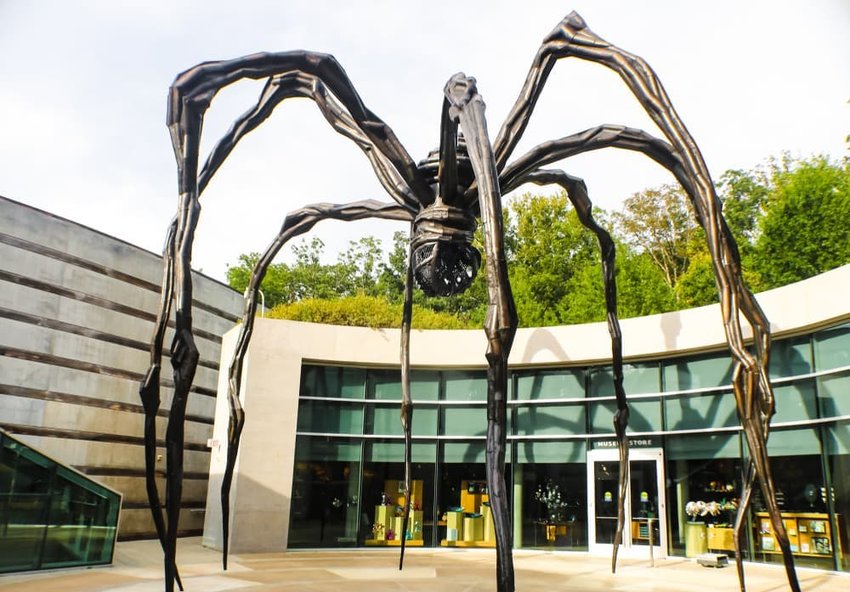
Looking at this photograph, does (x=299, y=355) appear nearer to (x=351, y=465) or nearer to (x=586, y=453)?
(x=351, y=465)

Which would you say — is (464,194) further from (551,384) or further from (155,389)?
(551,384)

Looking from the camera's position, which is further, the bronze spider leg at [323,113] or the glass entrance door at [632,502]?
the glass entrance door at [632,502]

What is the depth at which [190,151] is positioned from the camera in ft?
12.8

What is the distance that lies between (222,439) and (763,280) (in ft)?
66.2

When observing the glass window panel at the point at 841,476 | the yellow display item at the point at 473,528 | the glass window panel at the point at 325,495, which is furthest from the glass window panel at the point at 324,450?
the glass window panel at the point at 841,476

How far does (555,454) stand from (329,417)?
4299mm

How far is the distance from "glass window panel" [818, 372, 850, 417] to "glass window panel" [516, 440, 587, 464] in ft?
13.2

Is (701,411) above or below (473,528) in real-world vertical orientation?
above

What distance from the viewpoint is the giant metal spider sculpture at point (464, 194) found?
286 centimetres

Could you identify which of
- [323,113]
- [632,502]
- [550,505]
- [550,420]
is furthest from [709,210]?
[550,505]

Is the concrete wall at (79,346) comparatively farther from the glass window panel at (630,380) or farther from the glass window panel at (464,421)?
the glass window panel at (630,380)

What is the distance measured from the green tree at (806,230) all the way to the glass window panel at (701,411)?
1448 centimetres

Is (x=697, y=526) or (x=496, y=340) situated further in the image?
(x=697, y=526)

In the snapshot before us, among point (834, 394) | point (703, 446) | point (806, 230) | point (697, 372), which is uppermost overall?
Result: point (806, 230)
